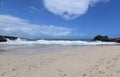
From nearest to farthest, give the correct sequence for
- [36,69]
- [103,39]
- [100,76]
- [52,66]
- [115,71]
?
[100,76] → [115,71] → [36,69] → [52,66] → [103,39]

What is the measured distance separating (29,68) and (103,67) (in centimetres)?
271

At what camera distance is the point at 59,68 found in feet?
25.1

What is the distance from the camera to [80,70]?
24.1 feet

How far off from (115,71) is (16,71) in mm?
3397

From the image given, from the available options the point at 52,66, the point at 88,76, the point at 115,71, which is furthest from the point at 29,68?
the point at 115,71

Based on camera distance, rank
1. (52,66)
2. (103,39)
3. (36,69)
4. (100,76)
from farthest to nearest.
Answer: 1. (103,39)
2. (52,66)
3. (36,69)
4. (100,76)

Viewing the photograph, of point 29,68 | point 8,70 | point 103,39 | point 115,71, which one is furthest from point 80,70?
point 103,39

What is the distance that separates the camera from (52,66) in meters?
8.02

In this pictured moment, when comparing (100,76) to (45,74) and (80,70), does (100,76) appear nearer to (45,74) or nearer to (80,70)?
(80,70)

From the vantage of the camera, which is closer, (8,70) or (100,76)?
(100,76)

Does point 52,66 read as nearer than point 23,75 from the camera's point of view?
No

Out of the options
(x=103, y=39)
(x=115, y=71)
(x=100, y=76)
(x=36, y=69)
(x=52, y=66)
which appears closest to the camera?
(x=100, y=76)

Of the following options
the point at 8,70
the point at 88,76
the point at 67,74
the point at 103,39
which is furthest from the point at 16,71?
the point at 103,39

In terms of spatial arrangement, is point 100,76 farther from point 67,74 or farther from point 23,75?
point 23,75
